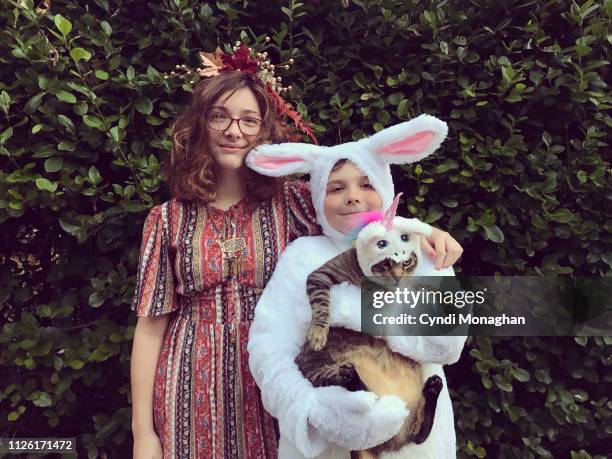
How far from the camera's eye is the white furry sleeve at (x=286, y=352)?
92cm

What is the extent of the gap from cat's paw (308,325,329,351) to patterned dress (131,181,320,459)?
29cm

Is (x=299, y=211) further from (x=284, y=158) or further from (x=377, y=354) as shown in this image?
(x=377, y=354)

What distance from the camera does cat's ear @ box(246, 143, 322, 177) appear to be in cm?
112

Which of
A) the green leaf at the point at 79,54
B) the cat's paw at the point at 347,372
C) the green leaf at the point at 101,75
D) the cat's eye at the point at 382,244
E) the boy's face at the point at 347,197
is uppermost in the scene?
the green leaf at the point at 79,54

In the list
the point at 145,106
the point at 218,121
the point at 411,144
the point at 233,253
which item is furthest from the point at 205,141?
the point at 411,144

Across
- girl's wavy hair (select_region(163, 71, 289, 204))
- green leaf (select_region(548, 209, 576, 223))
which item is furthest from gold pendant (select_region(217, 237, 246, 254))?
green leaf (select_region(548, 209, 576, 223))

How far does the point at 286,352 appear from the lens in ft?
3.25

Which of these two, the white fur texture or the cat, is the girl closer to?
the white fur texture

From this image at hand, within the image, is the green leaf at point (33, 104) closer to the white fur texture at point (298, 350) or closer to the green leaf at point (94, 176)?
the green leaf at point (94, 176)

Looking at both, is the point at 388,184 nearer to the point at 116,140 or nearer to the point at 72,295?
the point at 116,140

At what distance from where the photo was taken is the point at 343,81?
1625mm

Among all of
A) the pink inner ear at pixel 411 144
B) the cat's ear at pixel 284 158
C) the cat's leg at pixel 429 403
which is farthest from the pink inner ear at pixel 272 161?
the cat's leg at pixel 429 403

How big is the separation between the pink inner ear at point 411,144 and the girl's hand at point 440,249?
18 centimetres

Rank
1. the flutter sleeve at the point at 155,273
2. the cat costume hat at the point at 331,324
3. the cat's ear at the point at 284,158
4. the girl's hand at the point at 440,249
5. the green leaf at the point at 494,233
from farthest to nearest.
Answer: the green leaf at the point at 494,233, the flutter sleeve at the point at 155,273, the cat's ear at the point at 284,158, the girl's hand at the point at 440,249, the cat costume hat at the point at 331,324
